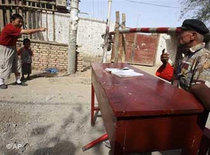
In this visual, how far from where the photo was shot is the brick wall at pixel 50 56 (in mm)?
5535

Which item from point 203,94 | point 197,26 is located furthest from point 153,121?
point 197,26

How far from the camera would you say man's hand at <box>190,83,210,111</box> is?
91 cm

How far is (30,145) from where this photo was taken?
194 cm

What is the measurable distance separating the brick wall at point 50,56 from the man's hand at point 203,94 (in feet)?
16.6

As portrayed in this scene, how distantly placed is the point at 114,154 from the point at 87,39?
934 centimetres

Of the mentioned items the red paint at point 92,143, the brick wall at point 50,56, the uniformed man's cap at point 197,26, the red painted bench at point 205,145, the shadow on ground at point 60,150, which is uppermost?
the uniformed man's cap at point 197,26

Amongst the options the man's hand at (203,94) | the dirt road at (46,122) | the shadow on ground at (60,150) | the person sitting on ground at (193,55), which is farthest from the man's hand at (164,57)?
the shadow on ground at (60,150)

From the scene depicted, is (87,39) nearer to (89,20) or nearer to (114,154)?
(89,20)

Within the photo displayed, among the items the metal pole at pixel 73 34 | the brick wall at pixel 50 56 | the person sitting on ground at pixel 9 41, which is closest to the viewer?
the person sitting on ground at pixel 9 41

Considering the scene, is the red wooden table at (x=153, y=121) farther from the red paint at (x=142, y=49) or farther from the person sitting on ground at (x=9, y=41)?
the red paint at (x=142, y=49)

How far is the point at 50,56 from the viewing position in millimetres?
5688

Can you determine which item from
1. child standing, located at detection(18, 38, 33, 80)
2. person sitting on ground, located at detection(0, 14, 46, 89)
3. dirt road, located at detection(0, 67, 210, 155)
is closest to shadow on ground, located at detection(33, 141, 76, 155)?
dirt road, located at detection(0, 67, 210, 155)

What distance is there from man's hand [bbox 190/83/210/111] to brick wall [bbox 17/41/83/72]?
5.06 m

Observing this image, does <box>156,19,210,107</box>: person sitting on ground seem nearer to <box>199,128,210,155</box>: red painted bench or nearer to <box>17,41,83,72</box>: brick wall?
<box>199,128,210,155</box>: red painted bench
